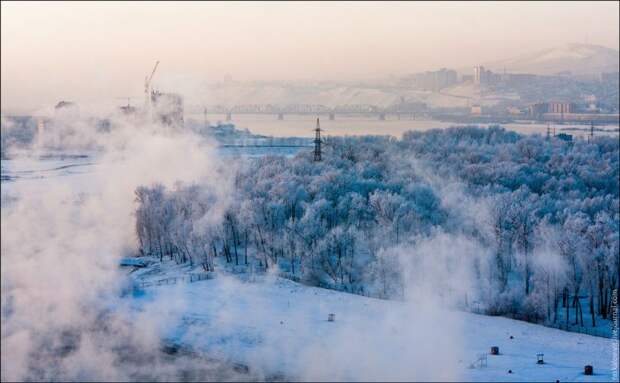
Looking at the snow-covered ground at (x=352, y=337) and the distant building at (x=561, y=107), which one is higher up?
the distant building at (x=561, y=107)

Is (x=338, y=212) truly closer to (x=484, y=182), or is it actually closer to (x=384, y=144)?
(x=484, y=182)

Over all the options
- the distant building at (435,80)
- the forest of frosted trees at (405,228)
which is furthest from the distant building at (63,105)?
the distant building at (435,80)

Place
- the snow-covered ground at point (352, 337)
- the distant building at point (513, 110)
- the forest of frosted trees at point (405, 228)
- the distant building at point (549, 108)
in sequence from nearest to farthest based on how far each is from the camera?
the snow-covered ground at point (352, 337) < the forest of frosted trees at point (405, 228) < the distant building at point (513, 110) < the distant building at point (549, 108)

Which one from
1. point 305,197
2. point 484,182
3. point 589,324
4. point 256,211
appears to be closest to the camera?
point 589,324

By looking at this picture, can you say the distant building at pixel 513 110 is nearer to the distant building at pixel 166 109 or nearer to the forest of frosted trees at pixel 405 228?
the forest of frosted trees at pixel 405 228

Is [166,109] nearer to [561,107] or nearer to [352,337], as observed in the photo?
[352,337]

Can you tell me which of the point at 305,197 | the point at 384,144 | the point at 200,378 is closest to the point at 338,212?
the point at 305,197

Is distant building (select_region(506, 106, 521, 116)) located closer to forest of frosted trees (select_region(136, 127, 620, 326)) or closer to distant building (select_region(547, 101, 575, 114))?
distant building (select_region(547, 101, 575, 114))
